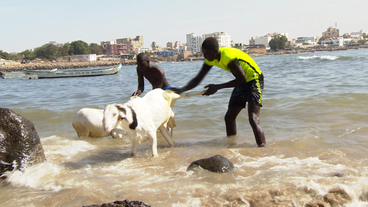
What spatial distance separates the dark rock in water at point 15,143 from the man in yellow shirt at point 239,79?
2.71 metres

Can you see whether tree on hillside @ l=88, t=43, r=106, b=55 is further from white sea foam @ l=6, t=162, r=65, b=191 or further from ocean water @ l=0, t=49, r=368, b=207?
white sea foam @ l=6, t=162, r=65, b=191

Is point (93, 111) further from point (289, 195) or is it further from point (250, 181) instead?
point (289, 195)

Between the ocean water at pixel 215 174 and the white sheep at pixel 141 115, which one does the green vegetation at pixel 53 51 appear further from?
the white sheep at pixel 141 115

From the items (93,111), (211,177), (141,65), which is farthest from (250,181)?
(93,111)

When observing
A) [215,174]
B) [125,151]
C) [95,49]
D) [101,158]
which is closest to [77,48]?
[95,49]

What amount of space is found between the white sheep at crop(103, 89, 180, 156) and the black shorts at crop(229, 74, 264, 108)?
3.76 ft

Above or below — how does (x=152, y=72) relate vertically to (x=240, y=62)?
below

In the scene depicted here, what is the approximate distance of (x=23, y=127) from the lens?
498 cm

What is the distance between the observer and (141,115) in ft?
16.9

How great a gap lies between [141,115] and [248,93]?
6.84 ft

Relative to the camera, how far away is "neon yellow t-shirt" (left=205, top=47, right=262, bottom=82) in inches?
217

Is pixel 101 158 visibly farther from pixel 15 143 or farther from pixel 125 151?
pixel 15 143

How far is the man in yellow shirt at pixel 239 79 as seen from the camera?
18.0ft

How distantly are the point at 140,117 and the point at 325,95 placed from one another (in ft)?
29.4
